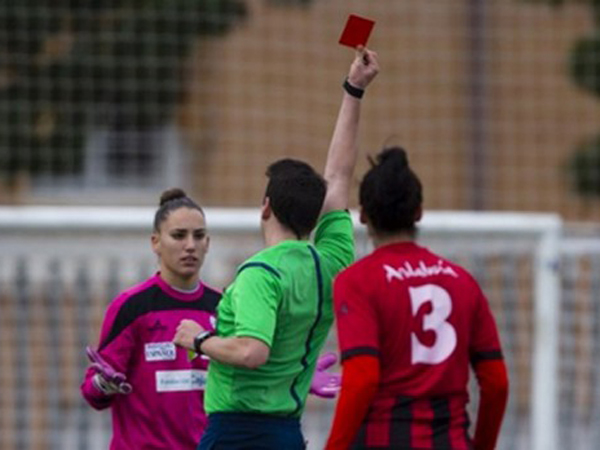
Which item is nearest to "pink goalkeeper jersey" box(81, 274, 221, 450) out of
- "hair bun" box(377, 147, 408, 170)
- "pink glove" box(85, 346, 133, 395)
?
"pink glove" box(85, 346, 133, 395)

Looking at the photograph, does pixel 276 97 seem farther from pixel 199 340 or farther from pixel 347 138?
pixel 199 340

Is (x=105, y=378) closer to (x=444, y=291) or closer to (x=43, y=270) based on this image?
(x=444, y=291)

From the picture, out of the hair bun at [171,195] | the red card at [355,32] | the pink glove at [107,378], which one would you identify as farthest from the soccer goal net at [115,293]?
the red card at [355,32]

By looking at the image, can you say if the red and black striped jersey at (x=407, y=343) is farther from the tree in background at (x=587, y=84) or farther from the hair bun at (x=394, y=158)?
the tree in background at (x=587, y=84)

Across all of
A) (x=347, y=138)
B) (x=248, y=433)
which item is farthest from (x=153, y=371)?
(x=347, y=138)

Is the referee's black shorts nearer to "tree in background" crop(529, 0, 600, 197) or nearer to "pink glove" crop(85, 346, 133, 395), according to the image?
"pink glove" crop(85, 346, 133, 395)

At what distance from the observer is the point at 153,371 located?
6.70 meters

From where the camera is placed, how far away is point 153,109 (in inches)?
456

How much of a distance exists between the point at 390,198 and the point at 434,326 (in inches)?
16.6

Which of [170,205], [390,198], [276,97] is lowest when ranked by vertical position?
[170,205]

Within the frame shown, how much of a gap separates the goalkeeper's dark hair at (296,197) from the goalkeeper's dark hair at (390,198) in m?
0.30

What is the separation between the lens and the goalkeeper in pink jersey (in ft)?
21.9

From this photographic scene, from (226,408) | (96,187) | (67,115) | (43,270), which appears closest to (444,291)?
(226,408)

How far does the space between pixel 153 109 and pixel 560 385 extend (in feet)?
10.6
